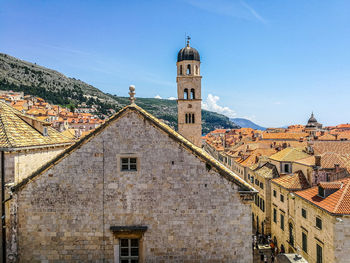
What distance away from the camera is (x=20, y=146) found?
11.7 metres

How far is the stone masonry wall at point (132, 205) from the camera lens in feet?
31.5

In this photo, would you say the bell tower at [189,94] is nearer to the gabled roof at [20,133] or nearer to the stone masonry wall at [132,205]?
the gabled roof at [20,133]

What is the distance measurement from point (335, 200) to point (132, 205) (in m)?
18.3

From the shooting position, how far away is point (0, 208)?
38.7 ft

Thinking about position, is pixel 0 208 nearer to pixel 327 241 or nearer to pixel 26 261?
pixel 26 261

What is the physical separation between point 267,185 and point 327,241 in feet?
45.6

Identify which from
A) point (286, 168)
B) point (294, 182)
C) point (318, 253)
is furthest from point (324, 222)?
point (286, 168)

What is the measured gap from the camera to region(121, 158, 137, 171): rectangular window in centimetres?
988

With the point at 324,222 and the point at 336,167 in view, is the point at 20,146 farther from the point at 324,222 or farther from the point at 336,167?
the point at 336,167

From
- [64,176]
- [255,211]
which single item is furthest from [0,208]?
[255,211]

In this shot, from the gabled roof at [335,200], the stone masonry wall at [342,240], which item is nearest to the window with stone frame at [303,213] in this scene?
the gabled roof at [335,200]

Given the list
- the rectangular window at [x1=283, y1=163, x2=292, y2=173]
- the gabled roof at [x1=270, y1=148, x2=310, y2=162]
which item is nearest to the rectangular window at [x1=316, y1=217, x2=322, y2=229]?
the rectangular window at [x1=283, y1=163, x2=292, y2=173]

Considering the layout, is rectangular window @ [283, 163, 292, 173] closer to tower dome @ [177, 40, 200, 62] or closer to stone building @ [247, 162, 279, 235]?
stone building @ [247, 162, 279, 235]

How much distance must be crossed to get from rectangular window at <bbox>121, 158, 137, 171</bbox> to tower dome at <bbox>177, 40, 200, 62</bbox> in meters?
28.8
